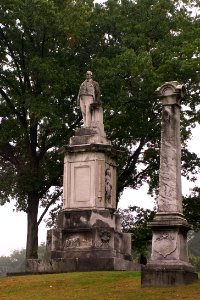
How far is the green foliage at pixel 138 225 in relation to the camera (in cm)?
2958

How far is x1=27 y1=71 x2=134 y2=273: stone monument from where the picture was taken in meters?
18.9

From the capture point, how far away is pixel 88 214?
1970 centimetres

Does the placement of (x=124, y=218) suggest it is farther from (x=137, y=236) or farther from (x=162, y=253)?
(x=162, y=253)

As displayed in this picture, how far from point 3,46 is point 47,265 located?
12526 millimetres

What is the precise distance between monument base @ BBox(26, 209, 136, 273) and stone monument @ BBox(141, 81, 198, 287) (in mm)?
5251

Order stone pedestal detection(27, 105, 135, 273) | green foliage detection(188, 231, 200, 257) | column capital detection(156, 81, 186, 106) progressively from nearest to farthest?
column capital detection(156, 81, 186, 106) → stone pedestal detection(27, 105, 135, 273) → green foliage detection(188, 231, 200, 257)

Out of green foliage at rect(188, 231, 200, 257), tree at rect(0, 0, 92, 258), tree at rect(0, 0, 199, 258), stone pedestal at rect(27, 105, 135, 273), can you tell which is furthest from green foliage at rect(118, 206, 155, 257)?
green foliage at rect(188, 231, 200, 257)

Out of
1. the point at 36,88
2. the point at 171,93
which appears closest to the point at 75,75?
the point at 36,88

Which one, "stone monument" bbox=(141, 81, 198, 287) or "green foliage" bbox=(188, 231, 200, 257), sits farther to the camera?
"green foliage" bbox=(188, 231, 200, 257)

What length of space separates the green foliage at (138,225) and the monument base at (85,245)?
9.32m

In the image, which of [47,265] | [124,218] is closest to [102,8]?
[124,218]

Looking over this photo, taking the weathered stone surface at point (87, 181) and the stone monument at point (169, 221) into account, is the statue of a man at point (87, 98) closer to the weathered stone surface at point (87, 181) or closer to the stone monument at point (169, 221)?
the weathered stone surface at point (87, 181)

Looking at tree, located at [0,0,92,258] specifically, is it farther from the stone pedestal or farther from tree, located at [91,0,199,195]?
the stone pedestal

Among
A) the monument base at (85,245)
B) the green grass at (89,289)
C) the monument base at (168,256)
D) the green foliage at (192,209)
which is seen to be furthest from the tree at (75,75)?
the monument base at (168,256)
